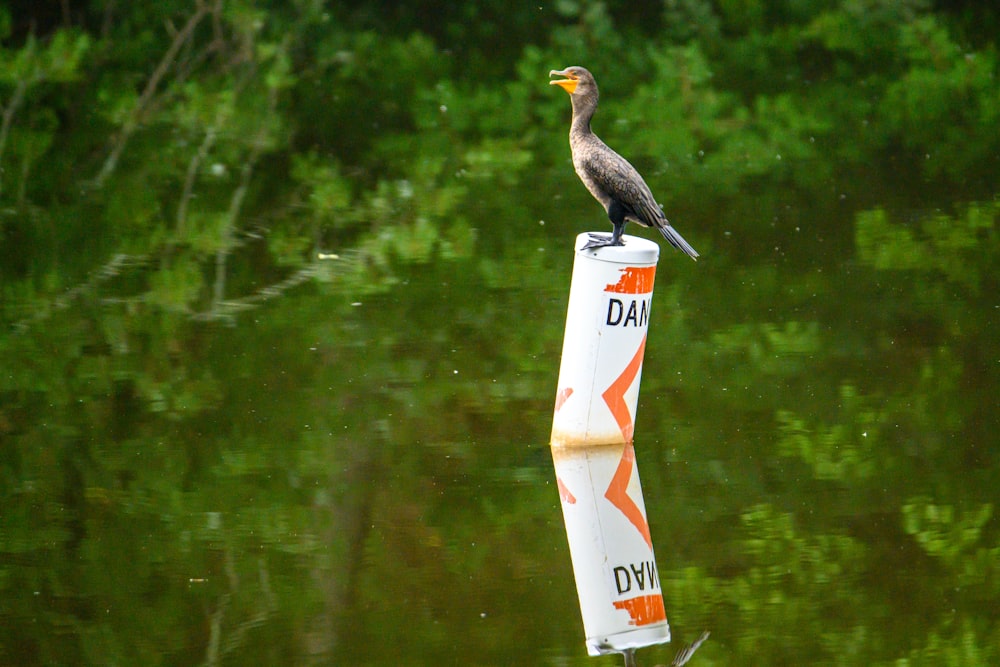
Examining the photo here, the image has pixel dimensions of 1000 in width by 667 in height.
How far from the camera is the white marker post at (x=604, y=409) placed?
5.23 m

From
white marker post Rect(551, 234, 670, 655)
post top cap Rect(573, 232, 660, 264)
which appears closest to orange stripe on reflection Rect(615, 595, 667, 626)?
white marker post Rect(551, 234, 670, 655)

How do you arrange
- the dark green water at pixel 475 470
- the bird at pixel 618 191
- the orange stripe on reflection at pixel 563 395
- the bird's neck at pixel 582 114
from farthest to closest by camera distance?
the bird's neck at pixel 582 114 < the bird at pixel 618 191 < the orange stripe on reflection at pixel 563 395 < the dark green water at pixel 475 470

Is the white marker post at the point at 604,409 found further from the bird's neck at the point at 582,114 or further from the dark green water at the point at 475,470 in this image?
the bird's neck at the point at 582,114

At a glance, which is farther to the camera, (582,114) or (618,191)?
(582,114)

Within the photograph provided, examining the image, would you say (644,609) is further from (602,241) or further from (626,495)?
(602,241)

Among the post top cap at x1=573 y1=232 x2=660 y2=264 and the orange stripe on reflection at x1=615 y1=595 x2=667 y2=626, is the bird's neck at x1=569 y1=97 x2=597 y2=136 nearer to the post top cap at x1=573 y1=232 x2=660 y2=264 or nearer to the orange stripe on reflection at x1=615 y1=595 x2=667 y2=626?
the post top cap at x1=573 y1=232 x2=660 y2=264

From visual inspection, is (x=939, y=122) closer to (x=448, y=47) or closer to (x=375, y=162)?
(x=375, y=162)

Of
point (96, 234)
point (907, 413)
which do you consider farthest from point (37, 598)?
point (96, 234)

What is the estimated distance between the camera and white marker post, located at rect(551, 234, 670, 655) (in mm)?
5234

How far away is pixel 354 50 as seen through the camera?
Answer: 18.2m

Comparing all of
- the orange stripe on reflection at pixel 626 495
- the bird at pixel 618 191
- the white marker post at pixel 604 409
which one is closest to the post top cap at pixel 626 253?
the white marker post at pixel 604 409

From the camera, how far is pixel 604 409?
19.5 ft

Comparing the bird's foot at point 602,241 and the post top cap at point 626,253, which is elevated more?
the post top cap at point 626,253

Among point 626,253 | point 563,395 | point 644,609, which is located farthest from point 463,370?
point 644,609
